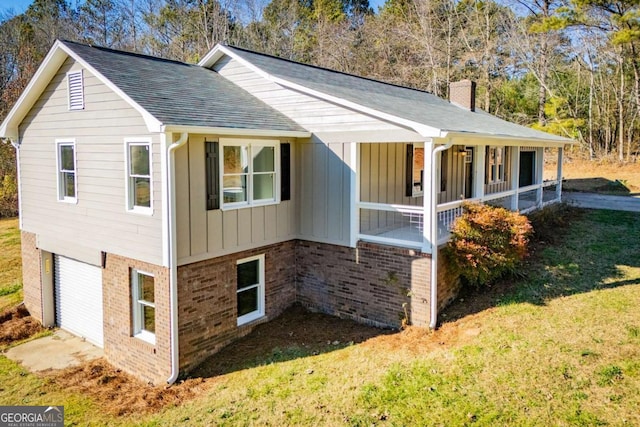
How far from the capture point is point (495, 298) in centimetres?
1032

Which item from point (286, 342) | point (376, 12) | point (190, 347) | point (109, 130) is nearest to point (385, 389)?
point (286, 342)

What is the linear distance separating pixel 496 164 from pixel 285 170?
31.9 feet

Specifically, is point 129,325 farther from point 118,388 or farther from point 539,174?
point 539,174

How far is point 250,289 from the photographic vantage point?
10664 mm

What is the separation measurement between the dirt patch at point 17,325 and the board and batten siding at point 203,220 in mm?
6088

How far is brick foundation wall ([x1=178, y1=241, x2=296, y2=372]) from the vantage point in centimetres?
911

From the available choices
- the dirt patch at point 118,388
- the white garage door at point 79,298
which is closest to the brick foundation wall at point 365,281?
the dirt patch at point 118,388

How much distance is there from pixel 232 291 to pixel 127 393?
268 cm

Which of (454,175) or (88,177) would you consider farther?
(454,175)

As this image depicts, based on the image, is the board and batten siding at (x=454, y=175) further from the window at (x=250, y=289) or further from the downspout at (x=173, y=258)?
the downspout at (x=173, y=258)

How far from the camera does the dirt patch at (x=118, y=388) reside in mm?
8305

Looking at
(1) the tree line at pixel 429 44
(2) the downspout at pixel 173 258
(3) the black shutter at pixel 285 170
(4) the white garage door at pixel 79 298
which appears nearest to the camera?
(2) the downspout at pixel 173 258

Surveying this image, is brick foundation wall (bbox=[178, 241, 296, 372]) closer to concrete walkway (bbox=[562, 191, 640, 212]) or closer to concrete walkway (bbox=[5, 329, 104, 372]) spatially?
concrete walkway (bbox=[5, 329, 104, 372])

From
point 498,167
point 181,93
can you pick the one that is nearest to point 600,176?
point 498,167
